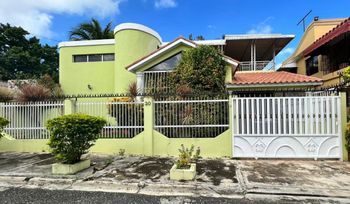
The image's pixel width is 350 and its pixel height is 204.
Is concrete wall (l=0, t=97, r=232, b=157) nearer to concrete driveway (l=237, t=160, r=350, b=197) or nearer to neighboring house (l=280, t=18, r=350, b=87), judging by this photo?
concrete driveway (l=237, t=160, r=350, b=197)

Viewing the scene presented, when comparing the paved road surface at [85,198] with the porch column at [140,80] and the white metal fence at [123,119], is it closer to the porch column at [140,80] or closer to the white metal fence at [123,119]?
the white metal fence at [123,119]

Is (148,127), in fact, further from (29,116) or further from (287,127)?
(29,116)

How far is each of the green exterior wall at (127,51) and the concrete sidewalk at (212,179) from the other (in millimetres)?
8528

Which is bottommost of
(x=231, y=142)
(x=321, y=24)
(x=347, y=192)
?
(x=347, y=192)

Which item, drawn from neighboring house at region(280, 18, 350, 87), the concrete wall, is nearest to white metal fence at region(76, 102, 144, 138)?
the concrete wall

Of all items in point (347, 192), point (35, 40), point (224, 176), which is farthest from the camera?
point (35, 40)

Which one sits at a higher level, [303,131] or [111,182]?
[303,131]

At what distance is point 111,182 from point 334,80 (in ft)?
42.8

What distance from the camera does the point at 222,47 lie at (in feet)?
56.7

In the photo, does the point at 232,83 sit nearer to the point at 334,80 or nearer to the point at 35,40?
the point at 334,80

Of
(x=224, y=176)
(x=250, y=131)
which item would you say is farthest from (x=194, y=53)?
(x=224, y=176)

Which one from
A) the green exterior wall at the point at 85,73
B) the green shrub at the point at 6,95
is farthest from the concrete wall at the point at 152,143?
the green exterior wall at the point at 85,73

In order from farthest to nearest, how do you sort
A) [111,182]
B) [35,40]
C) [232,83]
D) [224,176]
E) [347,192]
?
1. [35,40]
2. [232,83]
3. [224,176]
4. [111,182]
5. [347,192]

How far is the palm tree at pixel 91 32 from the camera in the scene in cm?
2439
